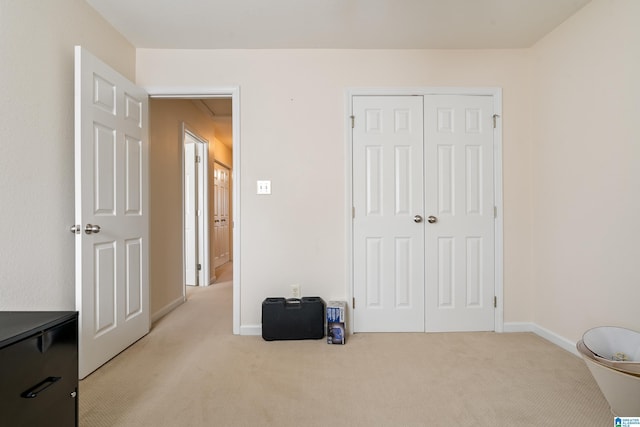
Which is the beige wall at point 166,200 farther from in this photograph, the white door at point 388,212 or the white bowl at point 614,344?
the white bowl at point 614,344

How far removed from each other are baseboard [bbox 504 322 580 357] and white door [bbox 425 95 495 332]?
172mm

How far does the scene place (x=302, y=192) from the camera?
2.58 meters

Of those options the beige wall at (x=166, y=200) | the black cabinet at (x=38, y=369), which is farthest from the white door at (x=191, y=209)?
the black cabinet at (x=38, y=369)

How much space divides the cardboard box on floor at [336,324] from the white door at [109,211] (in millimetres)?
1481

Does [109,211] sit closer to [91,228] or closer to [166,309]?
[91,228]

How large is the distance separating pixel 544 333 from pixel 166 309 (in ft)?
11.2

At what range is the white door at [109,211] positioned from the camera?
182 centimetres

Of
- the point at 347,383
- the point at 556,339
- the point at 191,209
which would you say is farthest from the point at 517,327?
the point at 191,209

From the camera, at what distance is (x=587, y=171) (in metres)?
2.07

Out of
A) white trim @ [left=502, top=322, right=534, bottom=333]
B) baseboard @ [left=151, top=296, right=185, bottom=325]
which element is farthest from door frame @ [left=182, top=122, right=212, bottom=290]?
white trim @ [left=502, top=322, right=534, bottom=333]

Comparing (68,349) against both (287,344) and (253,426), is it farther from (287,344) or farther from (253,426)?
(287,344)

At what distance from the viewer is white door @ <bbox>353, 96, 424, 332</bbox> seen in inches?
101

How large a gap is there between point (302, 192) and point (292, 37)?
1217mm

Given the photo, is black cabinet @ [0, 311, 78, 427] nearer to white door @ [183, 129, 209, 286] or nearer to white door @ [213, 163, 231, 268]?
white door @ [183, 129, 209, 286]
